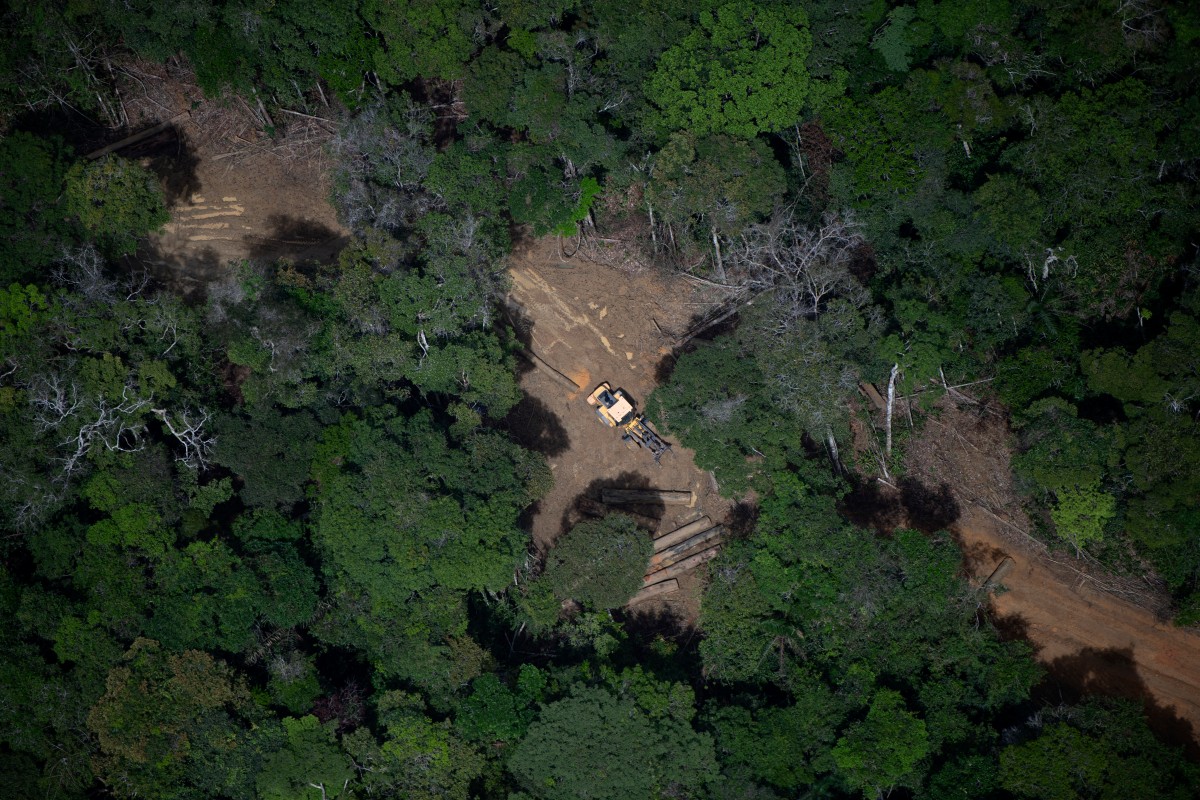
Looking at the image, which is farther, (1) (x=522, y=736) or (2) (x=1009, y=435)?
(2) (x=1009, y=435)

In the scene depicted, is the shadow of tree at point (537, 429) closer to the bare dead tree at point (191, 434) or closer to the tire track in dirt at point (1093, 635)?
the bare dead tree at point (191, 434)

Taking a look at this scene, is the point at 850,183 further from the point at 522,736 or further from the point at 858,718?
the point at 522,736

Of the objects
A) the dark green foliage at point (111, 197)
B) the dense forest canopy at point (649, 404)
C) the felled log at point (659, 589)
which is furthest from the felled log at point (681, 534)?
the dark green foliage at point (111, 197)

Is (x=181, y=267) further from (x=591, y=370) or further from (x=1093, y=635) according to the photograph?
(x=1093, y=635)

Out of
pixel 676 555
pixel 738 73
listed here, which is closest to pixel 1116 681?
pixel 676 555

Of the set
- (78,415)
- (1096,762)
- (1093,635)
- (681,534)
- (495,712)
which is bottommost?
(1096,762)

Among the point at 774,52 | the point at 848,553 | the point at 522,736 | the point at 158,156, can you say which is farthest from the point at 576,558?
the point at 158,156
